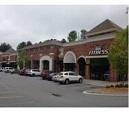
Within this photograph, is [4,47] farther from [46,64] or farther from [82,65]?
[82,65]

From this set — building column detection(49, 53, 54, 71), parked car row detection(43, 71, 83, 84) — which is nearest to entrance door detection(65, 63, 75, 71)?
building column detection(49, 53, 54, 71)

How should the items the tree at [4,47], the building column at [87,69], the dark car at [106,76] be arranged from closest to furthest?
the dark car at [106,76]
the building column at [87,69]
the tree at [4,47]

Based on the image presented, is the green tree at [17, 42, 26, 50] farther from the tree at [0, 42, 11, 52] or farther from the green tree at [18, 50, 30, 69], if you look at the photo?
the green tree at [18, 50, 30, 69]

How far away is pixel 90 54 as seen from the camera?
4031 centimetres

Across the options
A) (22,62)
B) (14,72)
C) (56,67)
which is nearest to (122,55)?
(56,67)

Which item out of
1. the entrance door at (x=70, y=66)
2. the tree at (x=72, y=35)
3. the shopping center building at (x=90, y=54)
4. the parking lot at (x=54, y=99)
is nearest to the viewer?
the parking lot at (x=54, y=99)

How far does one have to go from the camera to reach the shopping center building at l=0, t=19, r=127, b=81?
1454 inches

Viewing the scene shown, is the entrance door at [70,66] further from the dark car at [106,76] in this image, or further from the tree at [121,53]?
the tree at [121,53]

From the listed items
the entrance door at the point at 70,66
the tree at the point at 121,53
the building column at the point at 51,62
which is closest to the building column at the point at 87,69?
the entrance door at the point at 70,66

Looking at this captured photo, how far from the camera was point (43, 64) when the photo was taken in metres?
61.5

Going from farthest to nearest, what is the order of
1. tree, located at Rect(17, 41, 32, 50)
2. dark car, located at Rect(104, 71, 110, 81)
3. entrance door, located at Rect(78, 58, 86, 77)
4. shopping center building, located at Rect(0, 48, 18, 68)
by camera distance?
1. tree, located at Rect(17, 41, 32, 50)
2. shopping center building, located at Rect(0, 48, 18, 68)
3. entrance door, located at Rect(78, 58, 86, 77)
4. dark car, located at Rect(104, 71, 110, 81)

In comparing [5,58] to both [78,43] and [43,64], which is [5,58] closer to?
[43,64]

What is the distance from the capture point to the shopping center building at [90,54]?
36.9m

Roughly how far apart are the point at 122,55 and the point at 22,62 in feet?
163
